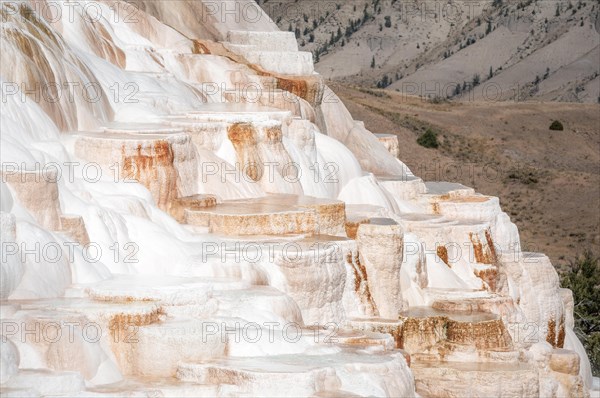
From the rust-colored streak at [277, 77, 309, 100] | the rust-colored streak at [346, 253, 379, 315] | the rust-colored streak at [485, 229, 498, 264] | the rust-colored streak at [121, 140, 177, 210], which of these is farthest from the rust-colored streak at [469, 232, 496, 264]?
the rust-colored streak at [121, 140, 177, 210]

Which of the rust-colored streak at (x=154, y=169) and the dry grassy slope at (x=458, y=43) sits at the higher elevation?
the dry grassy slope at (x=458, y=43)

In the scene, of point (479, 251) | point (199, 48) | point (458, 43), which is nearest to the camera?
point (479, 251)

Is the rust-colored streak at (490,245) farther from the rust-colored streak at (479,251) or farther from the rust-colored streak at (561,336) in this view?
the rust-colored streak at (561,336)

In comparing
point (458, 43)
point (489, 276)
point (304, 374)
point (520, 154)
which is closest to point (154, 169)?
point (304, 374)

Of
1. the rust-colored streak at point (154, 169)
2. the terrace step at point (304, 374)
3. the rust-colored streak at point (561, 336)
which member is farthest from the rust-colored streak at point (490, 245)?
the terrace step at point (304, 374)

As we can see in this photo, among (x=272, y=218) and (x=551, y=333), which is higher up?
(x=272, y=218)

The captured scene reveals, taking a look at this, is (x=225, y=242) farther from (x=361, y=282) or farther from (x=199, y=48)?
(x=199, y=48)

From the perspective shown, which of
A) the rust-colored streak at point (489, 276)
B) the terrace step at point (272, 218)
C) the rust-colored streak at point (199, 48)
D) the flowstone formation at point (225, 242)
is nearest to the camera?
the flowstone formation at point (225, 242)
